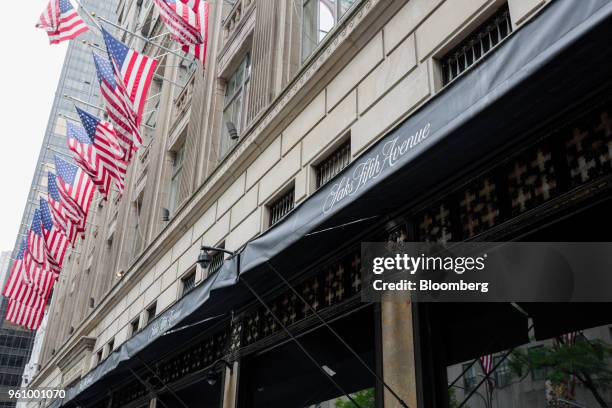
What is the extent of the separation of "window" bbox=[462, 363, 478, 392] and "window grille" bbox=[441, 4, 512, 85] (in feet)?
13.0

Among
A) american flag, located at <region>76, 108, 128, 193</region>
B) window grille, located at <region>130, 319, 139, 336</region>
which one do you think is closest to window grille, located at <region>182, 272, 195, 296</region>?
american flag, located at <region>76, 108, 128, 193</region>

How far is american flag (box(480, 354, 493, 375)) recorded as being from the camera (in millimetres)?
6579

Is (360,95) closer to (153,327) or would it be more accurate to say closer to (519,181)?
(519,181)

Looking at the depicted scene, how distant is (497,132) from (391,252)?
8.62ft

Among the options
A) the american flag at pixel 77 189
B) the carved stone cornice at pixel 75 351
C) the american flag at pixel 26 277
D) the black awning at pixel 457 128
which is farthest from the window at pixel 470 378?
the american flag at pixel 26 277

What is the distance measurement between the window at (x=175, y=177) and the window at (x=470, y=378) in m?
16.7

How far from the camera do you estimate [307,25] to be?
15.2 m

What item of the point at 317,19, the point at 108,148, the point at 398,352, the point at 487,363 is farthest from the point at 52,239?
the point at 487,363

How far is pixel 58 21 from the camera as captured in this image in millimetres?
18188

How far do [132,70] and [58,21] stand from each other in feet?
11.9

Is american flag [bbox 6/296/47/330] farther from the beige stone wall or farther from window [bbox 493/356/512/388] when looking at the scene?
window [bbox 493/356/512/388]

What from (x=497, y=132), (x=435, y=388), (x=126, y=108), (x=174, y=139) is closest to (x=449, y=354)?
(x=435, y=388)

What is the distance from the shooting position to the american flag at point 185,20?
1606cm

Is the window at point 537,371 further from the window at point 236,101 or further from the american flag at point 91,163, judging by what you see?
the american flag at point 91,163
